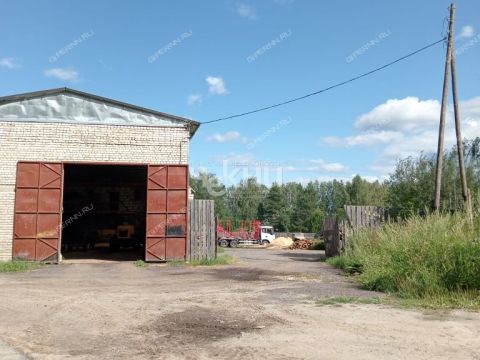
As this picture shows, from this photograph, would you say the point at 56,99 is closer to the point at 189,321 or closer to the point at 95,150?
the point at 95,150

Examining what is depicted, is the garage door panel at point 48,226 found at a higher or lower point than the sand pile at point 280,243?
Answer: higher

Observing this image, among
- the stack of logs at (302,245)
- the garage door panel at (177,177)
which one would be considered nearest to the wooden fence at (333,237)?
the garage door panel at (177,177)

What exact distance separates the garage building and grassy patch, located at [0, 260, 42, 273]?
1.75ft

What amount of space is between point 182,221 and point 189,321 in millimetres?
10653

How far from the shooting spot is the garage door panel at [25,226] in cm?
1709

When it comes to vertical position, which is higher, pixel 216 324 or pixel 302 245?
pixel 216 324

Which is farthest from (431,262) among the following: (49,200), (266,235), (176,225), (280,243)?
(266,235)

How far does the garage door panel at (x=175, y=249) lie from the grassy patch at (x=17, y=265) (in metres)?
4.52

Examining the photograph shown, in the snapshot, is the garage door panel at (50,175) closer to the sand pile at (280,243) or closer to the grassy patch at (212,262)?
the grassy patch at (212,262)

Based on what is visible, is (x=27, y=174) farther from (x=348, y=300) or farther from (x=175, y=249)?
(x=348, y=300)

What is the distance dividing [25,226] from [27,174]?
190cm

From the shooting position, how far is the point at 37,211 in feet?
56.8

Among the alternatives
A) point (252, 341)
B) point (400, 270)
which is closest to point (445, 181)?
point (400, 270)

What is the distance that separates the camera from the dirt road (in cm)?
564
